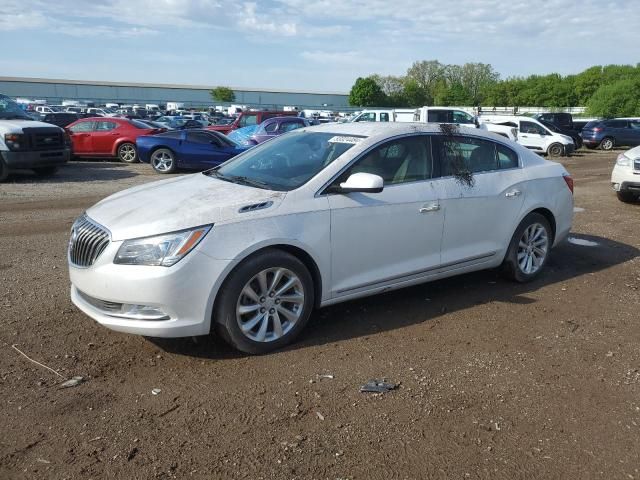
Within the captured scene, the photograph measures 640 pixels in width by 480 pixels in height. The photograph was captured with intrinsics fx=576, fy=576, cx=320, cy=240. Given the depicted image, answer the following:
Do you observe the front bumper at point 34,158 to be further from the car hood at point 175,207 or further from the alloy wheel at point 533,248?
the alloy wheel at point 533,248

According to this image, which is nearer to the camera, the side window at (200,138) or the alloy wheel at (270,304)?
the alloy wheel at (270,304)

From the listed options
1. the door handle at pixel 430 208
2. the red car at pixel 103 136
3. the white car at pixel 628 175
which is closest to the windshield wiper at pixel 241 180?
the door handle at pixel 430 208

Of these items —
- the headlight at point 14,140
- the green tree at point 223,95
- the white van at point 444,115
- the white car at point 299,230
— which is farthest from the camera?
the green tree at point 223,95

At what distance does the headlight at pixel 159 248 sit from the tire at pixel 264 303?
37 centimetres

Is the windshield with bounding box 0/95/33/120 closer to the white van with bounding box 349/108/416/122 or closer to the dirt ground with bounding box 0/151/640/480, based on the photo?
the dirt ground with bounding box 0/151/640/480

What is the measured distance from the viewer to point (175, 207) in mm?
4078

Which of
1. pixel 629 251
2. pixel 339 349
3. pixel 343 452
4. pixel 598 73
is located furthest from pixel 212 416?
pixel 598 73

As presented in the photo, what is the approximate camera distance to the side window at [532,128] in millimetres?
24961

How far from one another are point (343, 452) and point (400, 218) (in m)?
2.17

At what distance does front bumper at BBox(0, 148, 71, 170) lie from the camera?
12750mm

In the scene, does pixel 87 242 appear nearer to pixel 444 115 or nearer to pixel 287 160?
pixel 287 160

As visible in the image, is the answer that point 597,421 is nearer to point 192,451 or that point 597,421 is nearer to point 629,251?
point 192,451

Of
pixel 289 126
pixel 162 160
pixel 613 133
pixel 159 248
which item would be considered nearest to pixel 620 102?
pixel 613 133

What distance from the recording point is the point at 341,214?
4383 mm
